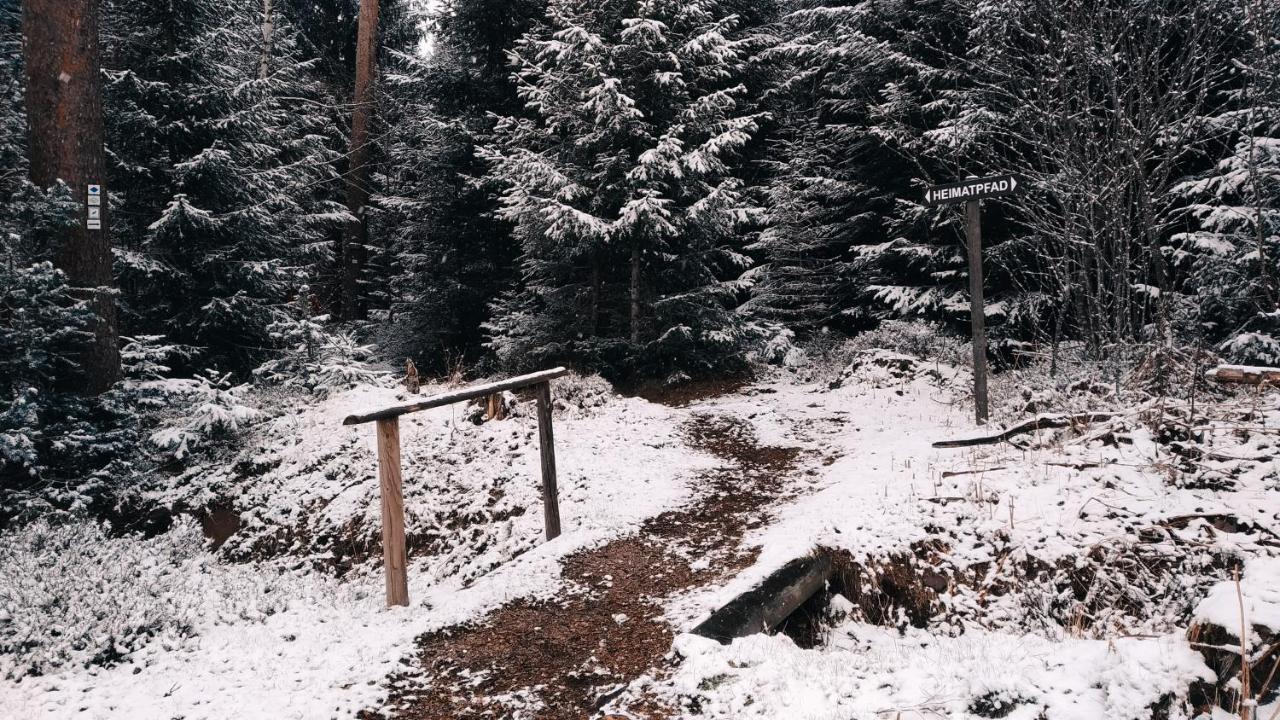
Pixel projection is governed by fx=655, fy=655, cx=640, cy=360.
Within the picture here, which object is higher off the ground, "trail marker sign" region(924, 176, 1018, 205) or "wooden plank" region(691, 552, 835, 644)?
"trail marker sign" region(924, 176, 1018, 205)

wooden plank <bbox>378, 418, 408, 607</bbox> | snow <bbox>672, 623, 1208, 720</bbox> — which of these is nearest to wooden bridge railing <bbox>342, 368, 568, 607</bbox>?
wooden plank <bbox>378, 418, 408, 607</bbox>

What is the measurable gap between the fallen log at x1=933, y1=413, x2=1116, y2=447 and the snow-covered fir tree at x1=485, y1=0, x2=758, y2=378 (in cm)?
551

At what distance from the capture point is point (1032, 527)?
4.95 m

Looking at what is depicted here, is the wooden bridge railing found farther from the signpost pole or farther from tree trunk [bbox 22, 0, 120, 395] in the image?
tree trunk [bbox 22, 0, 120, 395]

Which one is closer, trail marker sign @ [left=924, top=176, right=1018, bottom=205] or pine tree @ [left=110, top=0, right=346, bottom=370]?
trail marker sign @ [left=924, top=176, right=1018, bottom=205]

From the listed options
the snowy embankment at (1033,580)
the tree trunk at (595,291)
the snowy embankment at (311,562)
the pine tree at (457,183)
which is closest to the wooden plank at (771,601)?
the snowy embankment at (1033,580)

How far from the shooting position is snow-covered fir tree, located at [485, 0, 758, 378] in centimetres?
1143

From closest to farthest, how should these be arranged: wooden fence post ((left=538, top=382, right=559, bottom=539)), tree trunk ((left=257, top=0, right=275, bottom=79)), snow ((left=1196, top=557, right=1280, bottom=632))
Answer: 1. snow ((left=1196, top=557, right=1280, bottom=632))
2. wooden fence post ((left=538, top=382, right=559, bottom=539))
3. tree trunk ((left=257, top=0, right=275, bottom=79))

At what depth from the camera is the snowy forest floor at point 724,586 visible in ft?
10.6

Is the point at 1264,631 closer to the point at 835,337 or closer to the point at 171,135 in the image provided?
the point at 835,337

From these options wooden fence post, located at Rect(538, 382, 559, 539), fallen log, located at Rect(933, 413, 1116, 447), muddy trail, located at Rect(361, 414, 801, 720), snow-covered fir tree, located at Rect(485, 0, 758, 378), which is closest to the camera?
muddy trail, located at Rect(361, 414, 801, 720)

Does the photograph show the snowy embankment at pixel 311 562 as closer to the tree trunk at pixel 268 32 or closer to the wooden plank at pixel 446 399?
the wooden plank at pixel 446 399

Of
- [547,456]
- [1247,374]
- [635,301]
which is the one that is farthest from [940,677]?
[635,301]

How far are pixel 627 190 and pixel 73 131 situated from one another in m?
7.79
